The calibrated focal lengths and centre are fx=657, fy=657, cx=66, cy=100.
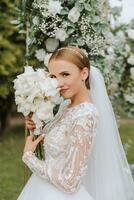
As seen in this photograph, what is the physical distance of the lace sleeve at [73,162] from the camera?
3.79m

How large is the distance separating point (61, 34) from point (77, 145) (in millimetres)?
2324

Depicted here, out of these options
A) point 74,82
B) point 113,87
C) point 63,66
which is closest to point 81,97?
point 74,82

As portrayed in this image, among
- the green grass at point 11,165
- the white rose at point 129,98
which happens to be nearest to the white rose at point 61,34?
the white rose at point 129,98

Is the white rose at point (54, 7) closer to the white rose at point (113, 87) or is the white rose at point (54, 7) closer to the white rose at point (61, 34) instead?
the white rose at point (61, 34)

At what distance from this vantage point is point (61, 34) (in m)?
5.95

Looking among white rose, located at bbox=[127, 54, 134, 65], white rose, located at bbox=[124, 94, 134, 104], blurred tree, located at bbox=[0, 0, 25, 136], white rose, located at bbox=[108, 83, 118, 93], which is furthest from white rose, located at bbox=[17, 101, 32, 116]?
blurred tree, located at bbox=[0, 0, 25, 136]

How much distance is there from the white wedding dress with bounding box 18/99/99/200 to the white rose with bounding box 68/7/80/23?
2017 mm

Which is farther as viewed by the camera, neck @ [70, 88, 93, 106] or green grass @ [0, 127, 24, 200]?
green grass @ [0, 127, 24, 200]

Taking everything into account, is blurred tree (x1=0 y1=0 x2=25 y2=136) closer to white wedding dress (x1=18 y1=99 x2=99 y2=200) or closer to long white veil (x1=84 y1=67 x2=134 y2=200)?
long white veil (x1=84 y1=67 x2=134 y2=200)

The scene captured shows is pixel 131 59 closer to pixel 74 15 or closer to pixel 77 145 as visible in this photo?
pixel 74 15

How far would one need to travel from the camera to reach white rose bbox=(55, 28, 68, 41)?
19.5 feet

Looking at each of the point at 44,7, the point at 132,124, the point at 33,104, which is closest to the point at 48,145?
the point at 33,104

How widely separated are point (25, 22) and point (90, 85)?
7.62 ft

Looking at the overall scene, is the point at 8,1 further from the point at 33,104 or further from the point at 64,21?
the point at 33,104
